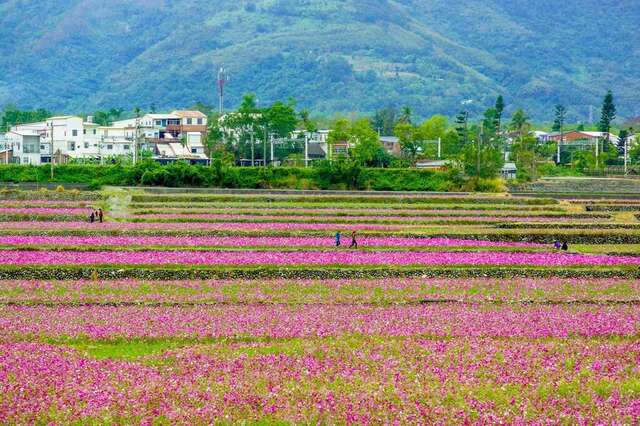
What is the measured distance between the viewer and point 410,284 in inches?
1246

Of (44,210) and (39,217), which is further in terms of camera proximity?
(44,210)

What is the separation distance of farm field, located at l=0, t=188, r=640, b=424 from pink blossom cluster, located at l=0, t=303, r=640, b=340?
84 millimetres

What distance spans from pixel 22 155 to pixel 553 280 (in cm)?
9404

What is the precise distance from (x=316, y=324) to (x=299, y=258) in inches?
456

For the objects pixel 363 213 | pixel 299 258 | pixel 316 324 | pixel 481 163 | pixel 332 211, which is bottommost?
pixel 316 324

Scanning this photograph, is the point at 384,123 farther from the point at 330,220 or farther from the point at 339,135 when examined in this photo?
the point at 330,220

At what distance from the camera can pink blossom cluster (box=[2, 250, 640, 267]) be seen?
34.5 meters

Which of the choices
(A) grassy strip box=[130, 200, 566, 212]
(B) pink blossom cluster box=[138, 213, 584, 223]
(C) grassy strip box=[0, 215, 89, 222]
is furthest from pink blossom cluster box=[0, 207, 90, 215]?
A: (B) pink blossom cluster box=[138, 213, 584, 223]

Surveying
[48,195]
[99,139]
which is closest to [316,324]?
[48,195]

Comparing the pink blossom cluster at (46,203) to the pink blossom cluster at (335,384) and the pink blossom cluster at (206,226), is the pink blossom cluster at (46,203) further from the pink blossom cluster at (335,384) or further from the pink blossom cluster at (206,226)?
the pink blossom cluster at (335,384)

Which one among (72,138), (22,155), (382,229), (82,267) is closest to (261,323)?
(82,267)

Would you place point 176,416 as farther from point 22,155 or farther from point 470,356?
point 22,155

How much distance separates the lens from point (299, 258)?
3591 centimetres

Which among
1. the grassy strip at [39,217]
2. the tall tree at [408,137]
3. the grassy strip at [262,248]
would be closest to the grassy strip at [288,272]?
the grassy strip at [262,248]
